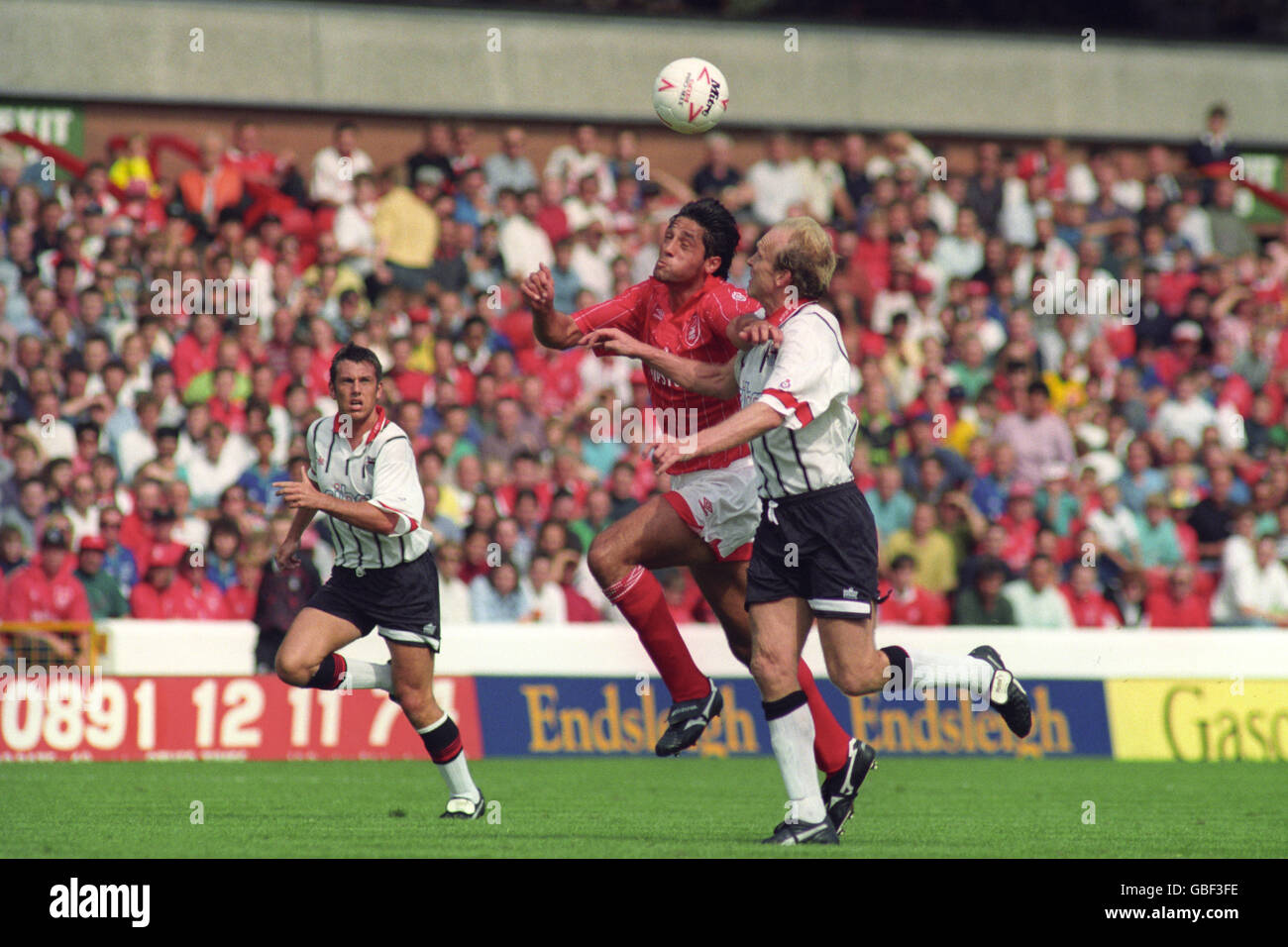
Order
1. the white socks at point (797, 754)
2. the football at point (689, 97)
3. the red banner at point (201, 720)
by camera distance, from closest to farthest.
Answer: the white socks at point (797, 754)
the football at point (689, 97)
the red banner at point (201, 720)

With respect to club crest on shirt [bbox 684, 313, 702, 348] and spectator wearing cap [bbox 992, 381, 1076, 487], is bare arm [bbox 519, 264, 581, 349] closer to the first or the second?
club crest on shirt [bbox 684, 313, 702, 348]

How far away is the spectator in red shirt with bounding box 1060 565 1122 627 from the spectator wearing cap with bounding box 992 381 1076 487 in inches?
50.0

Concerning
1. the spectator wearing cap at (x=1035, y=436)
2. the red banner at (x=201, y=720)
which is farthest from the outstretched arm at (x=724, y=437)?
the spectator wearing cap at (x=1035, y=436)

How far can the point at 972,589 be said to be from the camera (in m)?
16.6

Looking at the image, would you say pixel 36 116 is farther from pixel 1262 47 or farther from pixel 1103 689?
pixel 1262 47

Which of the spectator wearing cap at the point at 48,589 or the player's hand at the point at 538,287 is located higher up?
the player's hand at the point at 538,287

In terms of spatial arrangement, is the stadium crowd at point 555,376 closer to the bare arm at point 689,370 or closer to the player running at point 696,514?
the player running at point 696,514

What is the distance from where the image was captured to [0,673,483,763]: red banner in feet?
46.5

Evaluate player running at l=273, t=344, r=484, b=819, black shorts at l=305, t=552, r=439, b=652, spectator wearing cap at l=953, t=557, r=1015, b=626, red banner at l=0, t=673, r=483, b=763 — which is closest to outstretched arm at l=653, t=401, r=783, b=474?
player running at l=273, t=344, r=484, b=819

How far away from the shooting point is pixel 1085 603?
675 inches

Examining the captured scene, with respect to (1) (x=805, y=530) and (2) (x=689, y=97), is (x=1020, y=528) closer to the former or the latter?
(2) (x=689, y=97)

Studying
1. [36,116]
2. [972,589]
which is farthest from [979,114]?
[36,116]

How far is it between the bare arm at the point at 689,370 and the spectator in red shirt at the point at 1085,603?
893cm

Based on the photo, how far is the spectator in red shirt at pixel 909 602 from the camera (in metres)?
16.4
